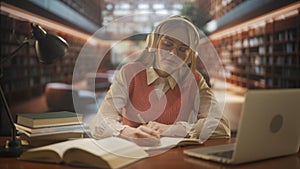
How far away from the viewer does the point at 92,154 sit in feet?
3.73

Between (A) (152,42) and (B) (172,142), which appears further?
(A) (152,42)

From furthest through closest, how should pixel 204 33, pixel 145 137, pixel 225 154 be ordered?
pixel 204 33, pixel 145 137, pixel 225 154

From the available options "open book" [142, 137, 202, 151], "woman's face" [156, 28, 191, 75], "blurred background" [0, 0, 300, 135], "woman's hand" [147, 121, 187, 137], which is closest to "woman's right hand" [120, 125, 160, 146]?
"open book" [142, 137, 202, 151]

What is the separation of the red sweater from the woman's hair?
0.10 m

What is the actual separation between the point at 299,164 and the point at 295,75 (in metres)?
2.71

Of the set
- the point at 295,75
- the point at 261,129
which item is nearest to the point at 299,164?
the point at 261,129

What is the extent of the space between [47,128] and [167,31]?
659 millimetres

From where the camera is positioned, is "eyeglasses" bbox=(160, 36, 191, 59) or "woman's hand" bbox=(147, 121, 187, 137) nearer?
"woman's hand" bbox=(147, 121, 187, 137)

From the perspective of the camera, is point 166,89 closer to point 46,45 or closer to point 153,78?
point 153,78

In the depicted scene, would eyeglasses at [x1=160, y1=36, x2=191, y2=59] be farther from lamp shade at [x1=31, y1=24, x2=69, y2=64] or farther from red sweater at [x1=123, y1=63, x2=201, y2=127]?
lamp shade at [x1=31, y1=24, x2=69, y2=64]

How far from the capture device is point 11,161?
4.18ft

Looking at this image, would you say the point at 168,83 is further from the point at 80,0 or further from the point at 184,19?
the point at 80,0

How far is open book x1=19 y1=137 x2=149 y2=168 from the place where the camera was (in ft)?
3.75


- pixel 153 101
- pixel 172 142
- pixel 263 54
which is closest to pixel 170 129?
pixel 172 142
